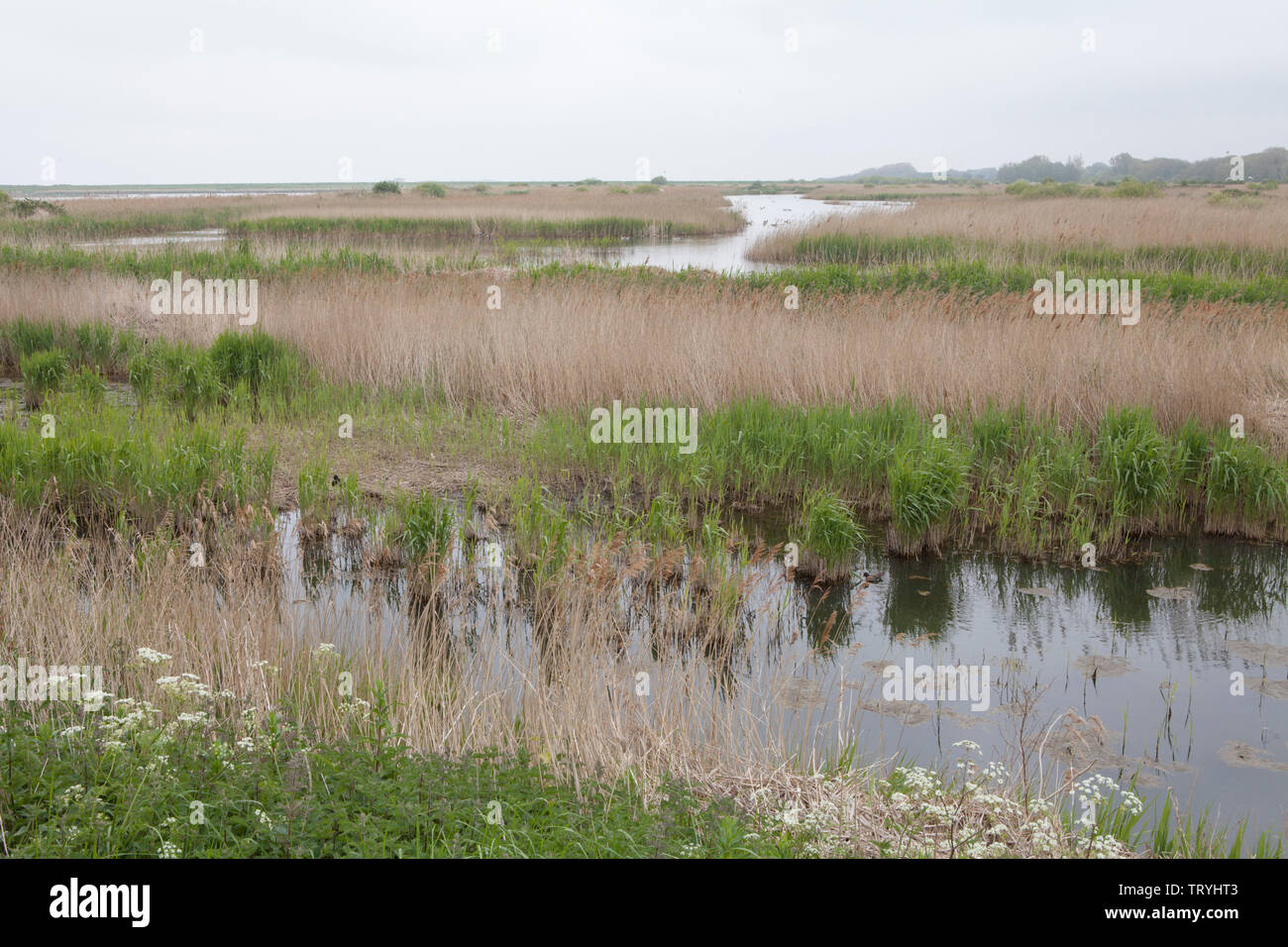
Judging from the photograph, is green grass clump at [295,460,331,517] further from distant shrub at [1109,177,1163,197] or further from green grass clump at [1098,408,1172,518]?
distant shrub at [1109,177,1163,197]

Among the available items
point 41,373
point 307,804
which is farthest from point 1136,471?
point 41,373

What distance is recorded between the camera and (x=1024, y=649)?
641 centimetres

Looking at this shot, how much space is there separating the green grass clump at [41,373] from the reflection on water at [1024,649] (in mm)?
5561

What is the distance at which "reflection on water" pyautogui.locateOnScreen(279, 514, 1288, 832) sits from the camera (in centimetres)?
498

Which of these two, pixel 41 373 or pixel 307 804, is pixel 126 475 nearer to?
pixel 41 373

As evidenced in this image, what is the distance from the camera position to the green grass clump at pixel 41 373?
456 inches

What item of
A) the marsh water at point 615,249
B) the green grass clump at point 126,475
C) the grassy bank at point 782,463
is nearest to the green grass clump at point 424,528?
the grassy bank at point 782,463

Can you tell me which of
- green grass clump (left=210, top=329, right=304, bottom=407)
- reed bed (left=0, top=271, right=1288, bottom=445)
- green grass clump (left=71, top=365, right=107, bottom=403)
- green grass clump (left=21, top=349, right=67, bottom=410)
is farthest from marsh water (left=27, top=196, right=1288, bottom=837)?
green grass clump (left=21, top=349, right=67, bottom=410)

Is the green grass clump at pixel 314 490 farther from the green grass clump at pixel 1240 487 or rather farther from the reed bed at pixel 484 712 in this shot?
the green grass clump at pixel 1240 487

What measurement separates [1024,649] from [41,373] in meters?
12.0

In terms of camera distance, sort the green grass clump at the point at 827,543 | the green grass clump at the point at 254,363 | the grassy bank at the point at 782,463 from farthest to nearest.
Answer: the green grass clump at the point at 254,363
the grassy bank at the point at 782,463
the green grass clump at the point at 827,543

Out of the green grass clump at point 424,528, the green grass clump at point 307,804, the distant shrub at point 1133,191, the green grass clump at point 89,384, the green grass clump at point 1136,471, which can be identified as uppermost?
the distant shrub at point 1133,191

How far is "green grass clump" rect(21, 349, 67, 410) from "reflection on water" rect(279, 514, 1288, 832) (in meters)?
5.56
